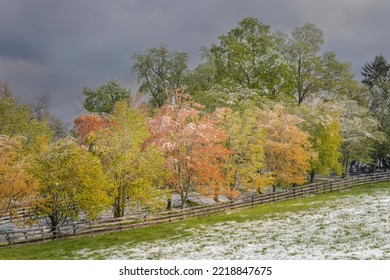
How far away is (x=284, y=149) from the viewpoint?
1741 inches

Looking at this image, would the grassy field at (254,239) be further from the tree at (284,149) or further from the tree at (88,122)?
the tree at (88,122)

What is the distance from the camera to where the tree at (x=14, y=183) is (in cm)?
2761

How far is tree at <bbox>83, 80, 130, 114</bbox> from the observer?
70312 millimetres

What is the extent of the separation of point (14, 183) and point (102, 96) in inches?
1737

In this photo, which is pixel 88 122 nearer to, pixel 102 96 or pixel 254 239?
pixel 102 96

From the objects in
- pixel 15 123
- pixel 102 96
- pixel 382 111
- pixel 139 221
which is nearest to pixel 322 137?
pixel 382 111

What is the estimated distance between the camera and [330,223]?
91.5 feet

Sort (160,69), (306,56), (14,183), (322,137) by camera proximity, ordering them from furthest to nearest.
A: (160,69) → (306,56) → (322,137) → (14,183)

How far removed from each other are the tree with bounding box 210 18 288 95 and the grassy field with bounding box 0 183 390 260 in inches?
981

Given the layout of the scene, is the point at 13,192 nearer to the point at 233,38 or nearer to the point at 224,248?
the point at 224,248

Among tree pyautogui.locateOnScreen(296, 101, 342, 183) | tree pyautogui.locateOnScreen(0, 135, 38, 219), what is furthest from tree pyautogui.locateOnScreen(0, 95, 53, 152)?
tree pyautogui.locateOnScreen(296, 101, 342, 183)

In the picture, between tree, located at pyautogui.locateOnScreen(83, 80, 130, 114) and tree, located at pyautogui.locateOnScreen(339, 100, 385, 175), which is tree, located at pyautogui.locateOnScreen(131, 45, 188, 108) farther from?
tree, located at pyautogui.locateOnScreen(339, 100, 385, 175)

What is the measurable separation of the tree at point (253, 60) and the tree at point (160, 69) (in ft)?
21.8
